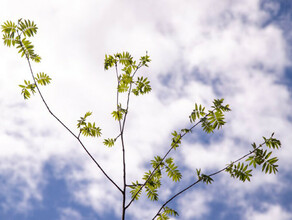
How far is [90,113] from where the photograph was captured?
446cm

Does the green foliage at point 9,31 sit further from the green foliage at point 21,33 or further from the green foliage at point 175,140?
the green foliage at point 175,140

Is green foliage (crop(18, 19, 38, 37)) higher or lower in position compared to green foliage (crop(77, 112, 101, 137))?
higher

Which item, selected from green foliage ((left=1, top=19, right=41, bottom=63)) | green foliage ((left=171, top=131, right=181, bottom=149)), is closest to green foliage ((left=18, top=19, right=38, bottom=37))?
green foliage ((left=1, top=19, right=41, bottom=63))

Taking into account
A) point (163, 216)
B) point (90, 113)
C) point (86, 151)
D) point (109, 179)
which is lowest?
point (163, 216)

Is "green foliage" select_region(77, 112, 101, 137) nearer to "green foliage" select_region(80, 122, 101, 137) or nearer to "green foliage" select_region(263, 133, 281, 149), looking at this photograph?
"green foliage" select_region(80, 122, 101, 137)

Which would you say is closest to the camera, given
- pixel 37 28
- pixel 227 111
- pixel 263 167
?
pixel 263 167

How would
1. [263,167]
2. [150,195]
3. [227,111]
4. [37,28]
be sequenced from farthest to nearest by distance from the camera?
[150,195]
[37,28]
[227,111]
[263,167]

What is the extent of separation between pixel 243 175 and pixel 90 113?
2589 mm

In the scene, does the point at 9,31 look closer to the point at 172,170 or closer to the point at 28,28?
the point at 28,28

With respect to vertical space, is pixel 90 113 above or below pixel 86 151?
above

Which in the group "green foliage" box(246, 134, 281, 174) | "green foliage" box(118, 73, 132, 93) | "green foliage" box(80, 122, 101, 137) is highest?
"green foliage" box(118, 73, 132, 93)

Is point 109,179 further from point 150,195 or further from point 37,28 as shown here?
point 37,28

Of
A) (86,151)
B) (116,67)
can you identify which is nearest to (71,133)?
(86,151)

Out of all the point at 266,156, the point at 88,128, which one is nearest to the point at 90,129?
the point at 88,128
